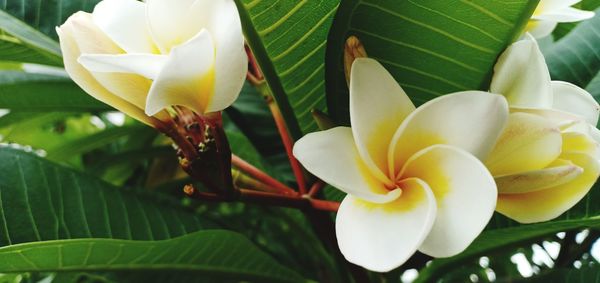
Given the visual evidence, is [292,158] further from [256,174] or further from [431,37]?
[431,37]

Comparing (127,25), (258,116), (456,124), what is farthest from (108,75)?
(258,116)

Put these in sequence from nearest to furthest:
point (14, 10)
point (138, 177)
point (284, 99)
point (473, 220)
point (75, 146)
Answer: point (473, 220), point (284, 99), point (14, 10), point (75, 146), point (138, 177)

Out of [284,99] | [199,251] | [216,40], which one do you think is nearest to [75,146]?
[199,251]

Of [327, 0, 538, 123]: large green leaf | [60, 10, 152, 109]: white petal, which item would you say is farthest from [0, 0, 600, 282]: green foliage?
[60, 10, 152, 109]: white petal

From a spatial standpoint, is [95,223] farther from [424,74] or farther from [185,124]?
[424,74]

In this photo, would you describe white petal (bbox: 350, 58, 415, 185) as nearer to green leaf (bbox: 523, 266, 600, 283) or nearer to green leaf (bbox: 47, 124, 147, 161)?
green leaf (bbox: 523, 266, 600, 283)
